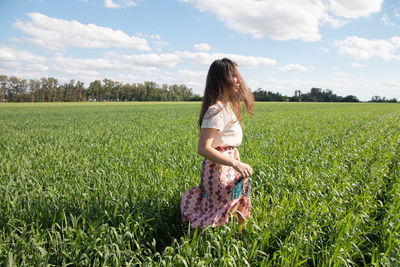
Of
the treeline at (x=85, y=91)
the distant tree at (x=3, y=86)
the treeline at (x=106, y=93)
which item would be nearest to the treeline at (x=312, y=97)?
the treeline at (x=106, y=93)

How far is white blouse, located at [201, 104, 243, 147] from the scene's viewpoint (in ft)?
7.93

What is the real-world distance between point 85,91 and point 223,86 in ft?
410

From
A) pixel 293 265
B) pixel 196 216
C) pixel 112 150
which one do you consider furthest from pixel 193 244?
pixel 112 150

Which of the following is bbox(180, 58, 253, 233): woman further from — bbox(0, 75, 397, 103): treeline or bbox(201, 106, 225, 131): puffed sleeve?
bbox(0, 75, 397, 103): treeline

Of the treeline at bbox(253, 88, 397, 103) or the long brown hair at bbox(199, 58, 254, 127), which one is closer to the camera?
the long brown hair at bbox(199, 58, 254, 127)

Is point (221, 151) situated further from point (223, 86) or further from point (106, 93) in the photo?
point (106, 93)

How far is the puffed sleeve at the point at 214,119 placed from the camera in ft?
7.89

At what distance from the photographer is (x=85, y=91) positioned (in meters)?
114

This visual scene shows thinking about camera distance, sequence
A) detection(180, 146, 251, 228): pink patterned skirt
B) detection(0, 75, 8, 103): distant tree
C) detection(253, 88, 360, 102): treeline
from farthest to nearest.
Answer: detection(253, 88, 360, 102): treeline < detection(0, 75, 8, 103): distant tree < detection(180, 146, 251, 228): pink patterned skirt

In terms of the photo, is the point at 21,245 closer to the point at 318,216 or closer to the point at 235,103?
the point at 235,103

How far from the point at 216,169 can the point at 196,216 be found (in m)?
0.62

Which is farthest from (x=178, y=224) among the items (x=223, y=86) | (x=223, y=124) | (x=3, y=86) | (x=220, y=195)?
(x=3, y=86)

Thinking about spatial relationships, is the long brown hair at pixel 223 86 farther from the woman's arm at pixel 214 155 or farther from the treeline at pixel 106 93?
the treeline at pixel 106 93

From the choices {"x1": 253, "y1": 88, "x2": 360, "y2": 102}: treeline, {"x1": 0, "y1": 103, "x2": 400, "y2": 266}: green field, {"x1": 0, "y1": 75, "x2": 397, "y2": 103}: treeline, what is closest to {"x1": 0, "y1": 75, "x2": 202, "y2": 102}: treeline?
{"x1": 0, "y1": 75, "x2": 397, "y2": 103}: treeline
